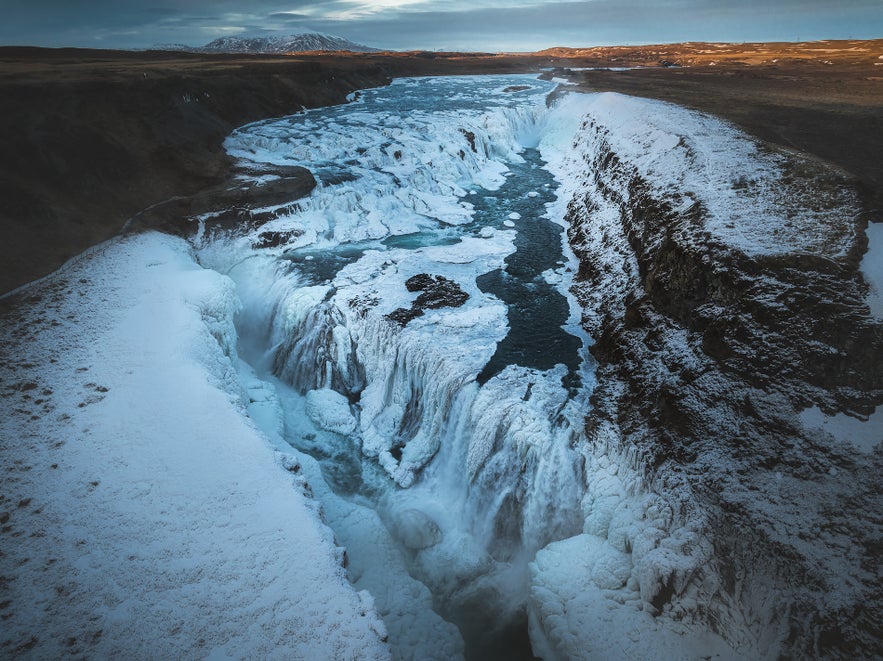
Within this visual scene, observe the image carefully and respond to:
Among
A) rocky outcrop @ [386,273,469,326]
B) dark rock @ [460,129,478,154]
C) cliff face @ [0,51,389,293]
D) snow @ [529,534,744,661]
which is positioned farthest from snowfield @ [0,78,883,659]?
dark rock @ [460,129,478,154]

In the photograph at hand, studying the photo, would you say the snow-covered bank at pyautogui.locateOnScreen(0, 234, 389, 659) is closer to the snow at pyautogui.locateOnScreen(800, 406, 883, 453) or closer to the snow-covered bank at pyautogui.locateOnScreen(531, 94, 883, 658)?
the snow-covered bank at pyautogui.locateOnScreen(531, 94, 883, 658)

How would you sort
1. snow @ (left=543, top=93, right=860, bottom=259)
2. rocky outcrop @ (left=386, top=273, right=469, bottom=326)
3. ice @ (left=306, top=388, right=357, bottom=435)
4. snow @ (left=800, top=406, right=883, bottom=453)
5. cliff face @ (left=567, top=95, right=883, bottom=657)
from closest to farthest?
cliff face @ (left=567, top=95, right=883, bottom=657) < snow @ (left=800, top=406, right=883, bottom=453) < snow @ (left=543, top=93, right=860, bottom=259) < ice @ (left=306, top=388, right=357, bottom=435) < rocky outcrop @ (left=386, top=273, right=469, bottom=326)

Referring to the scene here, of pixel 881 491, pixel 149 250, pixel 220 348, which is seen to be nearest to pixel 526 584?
pixel 881 491

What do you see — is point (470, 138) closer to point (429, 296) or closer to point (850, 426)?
point (429, 296)

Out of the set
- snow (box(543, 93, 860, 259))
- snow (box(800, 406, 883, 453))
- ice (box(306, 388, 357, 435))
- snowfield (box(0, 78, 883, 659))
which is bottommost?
ice (box(306, 388, 357, 435))

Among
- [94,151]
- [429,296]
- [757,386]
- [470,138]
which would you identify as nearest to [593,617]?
[757,386]

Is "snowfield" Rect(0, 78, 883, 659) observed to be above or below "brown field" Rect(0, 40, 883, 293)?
below

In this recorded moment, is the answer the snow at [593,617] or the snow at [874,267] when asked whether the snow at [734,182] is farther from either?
the snow at [593,617]
